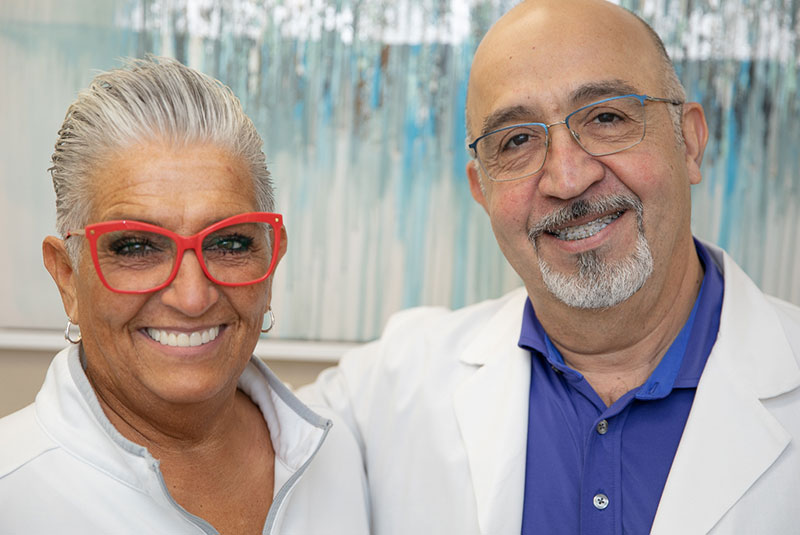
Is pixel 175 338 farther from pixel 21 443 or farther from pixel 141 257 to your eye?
pixel 21 443

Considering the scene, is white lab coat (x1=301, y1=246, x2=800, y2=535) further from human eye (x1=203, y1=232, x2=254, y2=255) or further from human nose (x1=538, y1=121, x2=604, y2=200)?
human eye (x1=203, y1=232, x2=254, y2=255)

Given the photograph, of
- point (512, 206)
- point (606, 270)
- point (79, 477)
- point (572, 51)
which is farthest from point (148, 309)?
point (572, 51)

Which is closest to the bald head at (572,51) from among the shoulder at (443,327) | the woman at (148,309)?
the shoulder at (443,327)

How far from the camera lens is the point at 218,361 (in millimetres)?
1197

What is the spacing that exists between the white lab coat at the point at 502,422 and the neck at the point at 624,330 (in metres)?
0.10

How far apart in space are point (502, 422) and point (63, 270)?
3.05ft

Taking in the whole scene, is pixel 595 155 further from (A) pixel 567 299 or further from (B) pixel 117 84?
(B) pixel 117 84

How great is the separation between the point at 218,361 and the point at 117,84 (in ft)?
1.54

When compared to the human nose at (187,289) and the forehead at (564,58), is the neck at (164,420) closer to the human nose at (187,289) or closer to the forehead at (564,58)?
the human nose at (187,289)

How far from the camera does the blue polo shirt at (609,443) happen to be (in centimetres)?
144

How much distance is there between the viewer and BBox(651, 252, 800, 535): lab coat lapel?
1387 mm

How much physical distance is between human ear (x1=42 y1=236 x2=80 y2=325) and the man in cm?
79

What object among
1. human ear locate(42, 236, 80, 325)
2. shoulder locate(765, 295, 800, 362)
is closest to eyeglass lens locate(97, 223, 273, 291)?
human ear locate(42, 236, 80, 325)

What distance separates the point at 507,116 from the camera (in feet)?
Answer: 5.21
